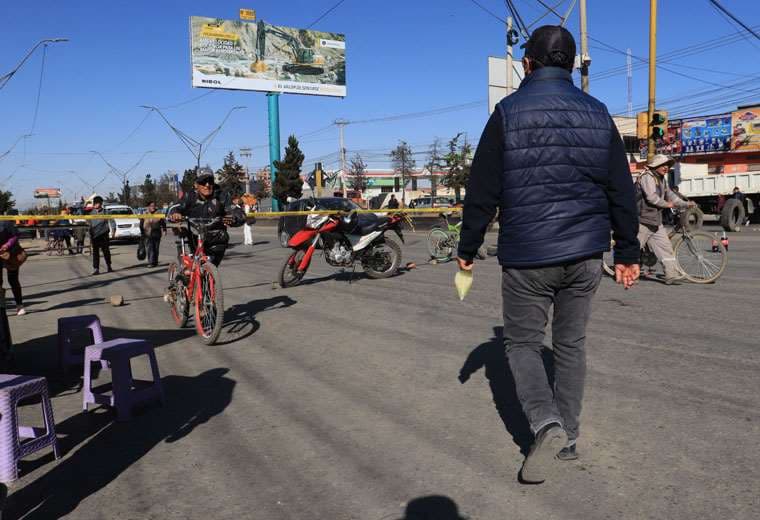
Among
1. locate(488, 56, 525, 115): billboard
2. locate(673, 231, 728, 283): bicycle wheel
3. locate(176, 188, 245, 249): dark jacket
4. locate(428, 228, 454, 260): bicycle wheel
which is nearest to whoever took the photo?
locate(176, 188, 245, 249): dark jacket

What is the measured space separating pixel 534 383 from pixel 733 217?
22.4 metres

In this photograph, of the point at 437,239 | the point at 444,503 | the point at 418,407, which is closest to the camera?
the point at 444,503

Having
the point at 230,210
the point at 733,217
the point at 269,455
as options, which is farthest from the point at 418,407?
the point at 733,217

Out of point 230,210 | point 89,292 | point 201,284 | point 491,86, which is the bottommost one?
point 89,292

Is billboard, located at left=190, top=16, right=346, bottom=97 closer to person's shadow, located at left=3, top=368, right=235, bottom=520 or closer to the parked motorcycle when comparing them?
the parked motorcycle

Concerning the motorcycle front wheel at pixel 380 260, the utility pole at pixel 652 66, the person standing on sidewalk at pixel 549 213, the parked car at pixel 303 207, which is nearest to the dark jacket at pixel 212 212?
the motorcycle front wheel at pixel 380 260

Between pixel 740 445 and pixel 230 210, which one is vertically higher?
pixel 230 210

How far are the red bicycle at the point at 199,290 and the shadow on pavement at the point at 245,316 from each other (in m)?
0.26

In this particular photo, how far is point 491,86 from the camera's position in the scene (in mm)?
21094

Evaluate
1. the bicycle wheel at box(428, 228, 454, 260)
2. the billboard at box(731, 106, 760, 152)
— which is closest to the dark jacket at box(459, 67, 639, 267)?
the bicycle wheel at box(428, 228, 454, 260)

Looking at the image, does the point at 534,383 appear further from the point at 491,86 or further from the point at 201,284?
the point at 491,86

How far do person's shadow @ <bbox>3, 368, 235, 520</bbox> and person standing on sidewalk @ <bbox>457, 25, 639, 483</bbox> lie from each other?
2170 mm

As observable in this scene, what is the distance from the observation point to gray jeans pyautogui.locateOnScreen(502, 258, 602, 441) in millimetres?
3068

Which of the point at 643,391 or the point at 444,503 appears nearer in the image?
the point at 444,503
